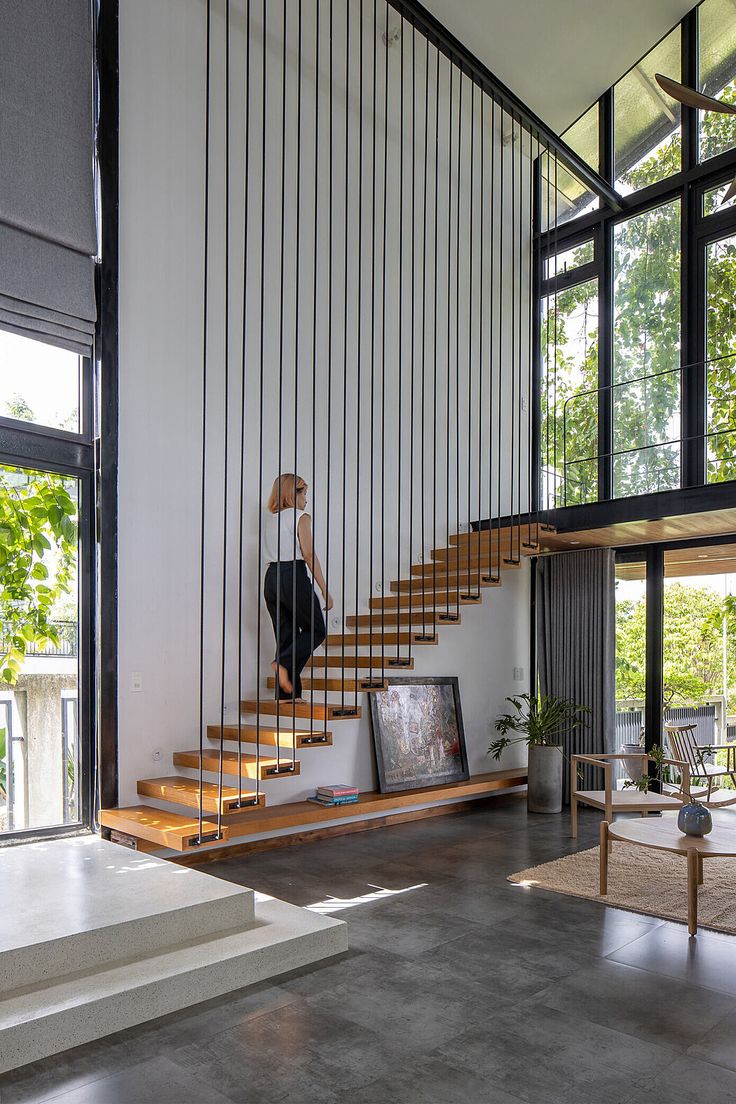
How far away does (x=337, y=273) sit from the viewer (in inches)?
264

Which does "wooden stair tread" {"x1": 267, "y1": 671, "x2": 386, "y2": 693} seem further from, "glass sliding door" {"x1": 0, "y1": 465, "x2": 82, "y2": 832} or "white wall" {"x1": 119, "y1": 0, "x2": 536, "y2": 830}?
"glass sliding door" {"x1": 0, "y1": 465, "x2": 82, "y2": 832}

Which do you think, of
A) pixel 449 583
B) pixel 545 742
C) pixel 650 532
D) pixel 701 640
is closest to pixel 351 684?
pixel 449 583

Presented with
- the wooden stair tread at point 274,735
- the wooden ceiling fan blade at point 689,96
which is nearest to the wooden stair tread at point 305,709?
the wooden stair tread at point 274,735

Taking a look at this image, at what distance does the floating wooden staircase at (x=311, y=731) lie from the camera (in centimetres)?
452

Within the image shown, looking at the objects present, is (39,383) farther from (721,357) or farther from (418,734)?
(721,357)

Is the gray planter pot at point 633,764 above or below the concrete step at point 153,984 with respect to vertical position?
below

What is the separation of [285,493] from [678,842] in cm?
306

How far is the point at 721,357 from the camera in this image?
675 centimetres

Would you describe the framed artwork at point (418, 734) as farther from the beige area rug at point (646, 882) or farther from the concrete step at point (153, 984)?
the concrete step at point (153, 984)

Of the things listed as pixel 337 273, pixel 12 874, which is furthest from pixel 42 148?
pixel 12 874

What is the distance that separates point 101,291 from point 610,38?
550 centimetres

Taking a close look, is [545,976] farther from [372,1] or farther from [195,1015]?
[372,1]

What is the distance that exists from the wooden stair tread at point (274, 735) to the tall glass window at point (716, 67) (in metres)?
6.23

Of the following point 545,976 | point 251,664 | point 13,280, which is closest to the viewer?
point 545,976
